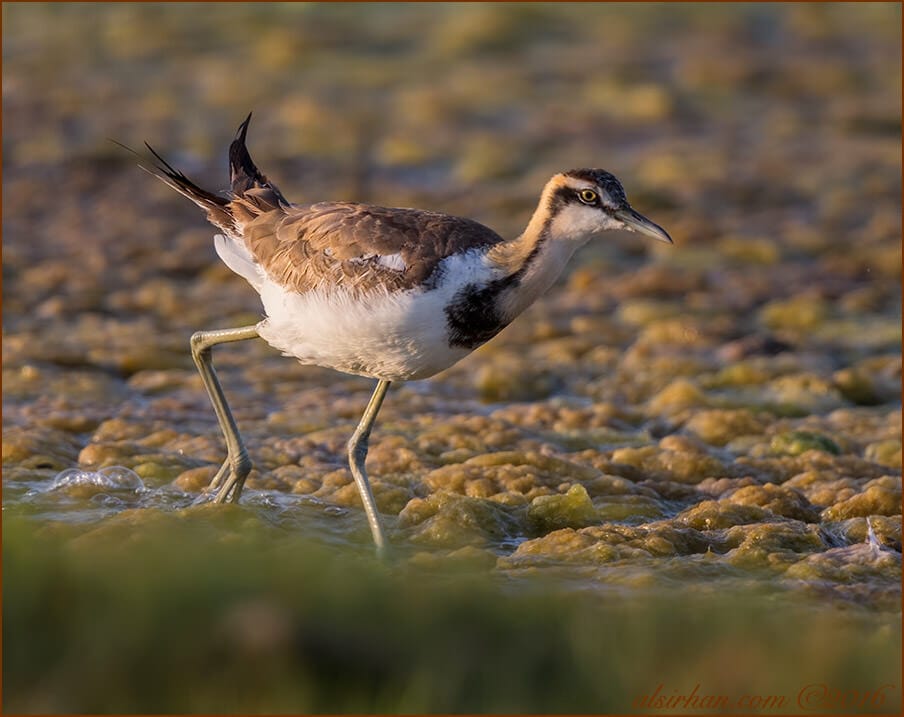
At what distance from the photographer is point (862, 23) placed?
15.9 m

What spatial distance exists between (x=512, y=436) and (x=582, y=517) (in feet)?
4.01

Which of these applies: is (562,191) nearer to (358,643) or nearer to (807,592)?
(807,592)

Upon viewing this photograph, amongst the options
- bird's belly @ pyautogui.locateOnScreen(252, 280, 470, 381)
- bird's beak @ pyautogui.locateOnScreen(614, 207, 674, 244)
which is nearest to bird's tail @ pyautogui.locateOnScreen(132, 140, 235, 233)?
bird's belly @ pyautogui.locateOnScreen(252, 280, 470, 381)

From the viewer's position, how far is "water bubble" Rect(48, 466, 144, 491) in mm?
6715

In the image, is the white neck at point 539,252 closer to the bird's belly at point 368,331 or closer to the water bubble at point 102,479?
the bird's belly at point 368,331

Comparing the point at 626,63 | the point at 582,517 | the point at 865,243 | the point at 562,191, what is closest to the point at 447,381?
the point at 582,517

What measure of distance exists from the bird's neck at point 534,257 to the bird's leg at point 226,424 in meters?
1.22

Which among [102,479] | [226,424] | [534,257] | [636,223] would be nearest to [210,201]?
[226,424]

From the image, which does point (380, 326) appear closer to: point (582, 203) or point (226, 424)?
point (582, 203)

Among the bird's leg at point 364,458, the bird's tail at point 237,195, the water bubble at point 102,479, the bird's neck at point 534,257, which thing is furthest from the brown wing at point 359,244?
the water bubble at point 102,479

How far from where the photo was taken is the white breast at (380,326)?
561cm

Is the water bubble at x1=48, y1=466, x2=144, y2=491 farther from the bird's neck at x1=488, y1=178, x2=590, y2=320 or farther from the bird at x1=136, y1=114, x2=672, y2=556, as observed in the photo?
the bird's neck at x1=488, y1=178, x2=590, y2=320

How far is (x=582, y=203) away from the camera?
5770mm

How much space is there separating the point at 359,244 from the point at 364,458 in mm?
1037
